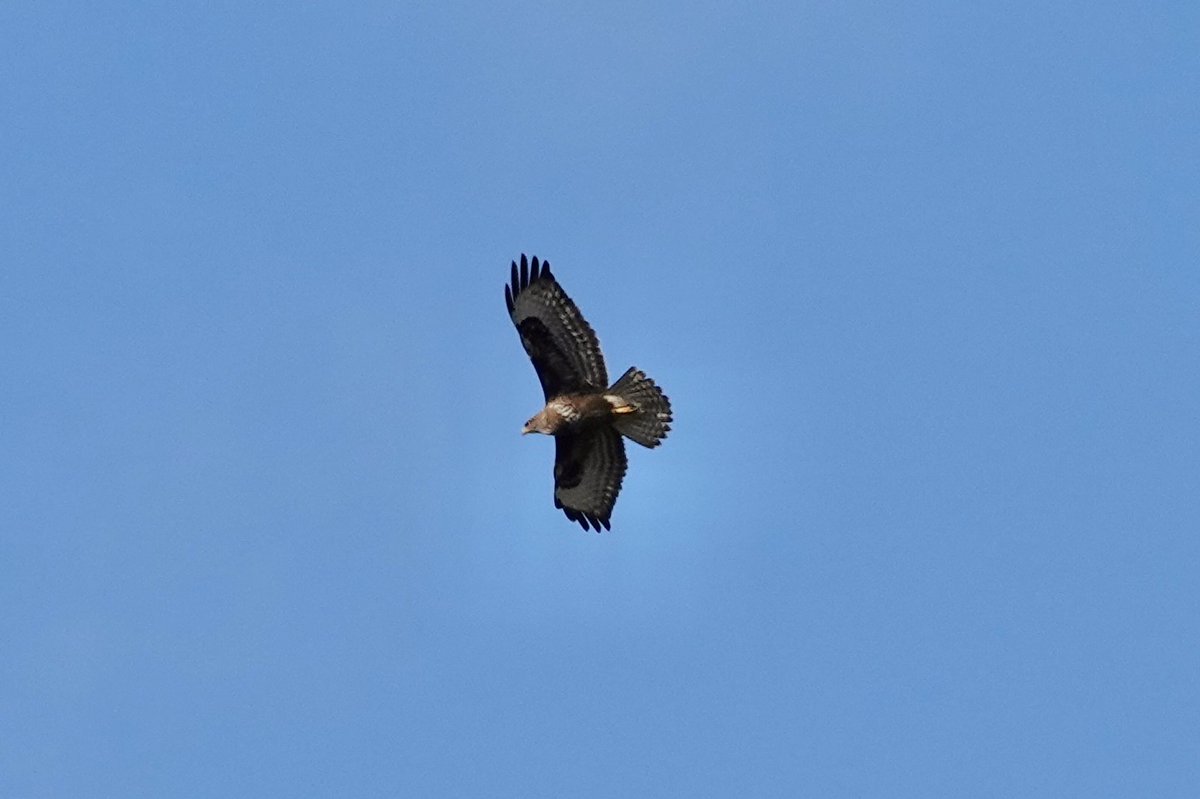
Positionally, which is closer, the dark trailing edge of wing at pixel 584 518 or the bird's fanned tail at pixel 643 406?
the bird's fanned tail at pixel 643 406

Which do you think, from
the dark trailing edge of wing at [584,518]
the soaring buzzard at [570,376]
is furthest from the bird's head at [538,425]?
the dark trailing edge of wing at [584,518]

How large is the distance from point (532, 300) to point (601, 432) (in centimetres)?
200

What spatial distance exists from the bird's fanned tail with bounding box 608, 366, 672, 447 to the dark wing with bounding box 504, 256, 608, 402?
0.30 m

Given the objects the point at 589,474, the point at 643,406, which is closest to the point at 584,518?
the point at 589,474

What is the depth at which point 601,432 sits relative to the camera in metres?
36.7

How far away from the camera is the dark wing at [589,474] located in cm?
3688

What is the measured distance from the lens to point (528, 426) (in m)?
36.1

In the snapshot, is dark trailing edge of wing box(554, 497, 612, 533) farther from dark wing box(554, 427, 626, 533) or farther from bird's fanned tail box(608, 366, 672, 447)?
bird's fanned tail box(608, 366, 672, 447)

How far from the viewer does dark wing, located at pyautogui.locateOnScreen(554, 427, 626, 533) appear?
36875 millimetres

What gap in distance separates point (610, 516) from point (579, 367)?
2.50 m

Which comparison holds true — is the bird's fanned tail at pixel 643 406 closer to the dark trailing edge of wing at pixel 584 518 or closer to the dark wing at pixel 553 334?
the dark wing at pixel 553 334

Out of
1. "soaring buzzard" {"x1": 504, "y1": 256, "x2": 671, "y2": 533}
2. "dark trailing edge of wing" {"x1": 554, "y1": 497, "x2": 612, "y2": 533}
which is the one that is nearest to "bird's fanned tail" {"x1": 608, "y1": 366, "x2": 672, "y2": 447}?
"soaring buzzard" {"x1": 504, "y1": 256, "x2": 671, "y2": 533}

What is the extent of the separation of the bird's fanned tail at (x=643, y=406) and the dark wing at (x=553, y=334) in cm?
30

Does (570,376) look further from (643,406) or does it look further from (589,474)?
(589,474)
